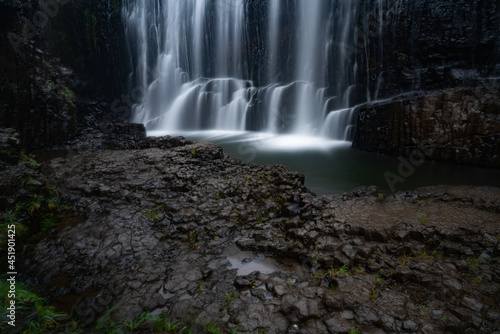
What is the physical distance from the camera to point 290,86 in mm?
16250

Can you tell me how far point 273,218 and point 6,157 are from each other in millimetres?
4942

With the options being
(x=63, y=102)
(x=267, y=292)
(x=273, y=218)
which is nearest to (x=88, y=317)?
(x=267, y=292)

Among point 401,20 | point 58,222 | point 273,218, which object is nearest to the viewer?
point 58,222

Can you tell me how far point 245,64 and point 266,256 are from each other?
21.5m

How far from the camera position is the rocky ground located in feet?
7.10

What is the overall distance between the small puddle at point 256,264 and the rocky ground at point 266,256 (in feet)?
0.05

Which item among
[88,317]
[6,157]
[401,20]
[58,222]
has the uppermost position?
[401,20]

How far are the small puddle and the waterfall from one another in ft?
34.2

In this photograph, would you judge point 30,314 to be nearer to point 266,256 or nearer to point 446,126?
point 266,256

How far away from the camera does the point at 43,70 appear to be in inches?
320

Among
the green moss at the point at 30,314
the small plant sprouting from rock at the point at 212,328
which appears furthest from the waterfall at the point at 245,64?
the green moss at the point at 30,314

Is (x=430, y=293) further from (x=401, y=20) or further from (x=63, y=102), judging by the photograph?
(x=401, y=20)

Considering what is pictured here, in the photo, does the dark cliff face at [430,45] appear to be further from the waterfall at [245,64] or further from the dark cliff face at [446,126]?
the dark cliff face at [446,126]

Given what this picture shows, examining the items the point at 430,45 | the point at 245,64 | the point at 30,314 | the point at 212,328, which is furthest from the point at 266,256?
the point at 245,64
